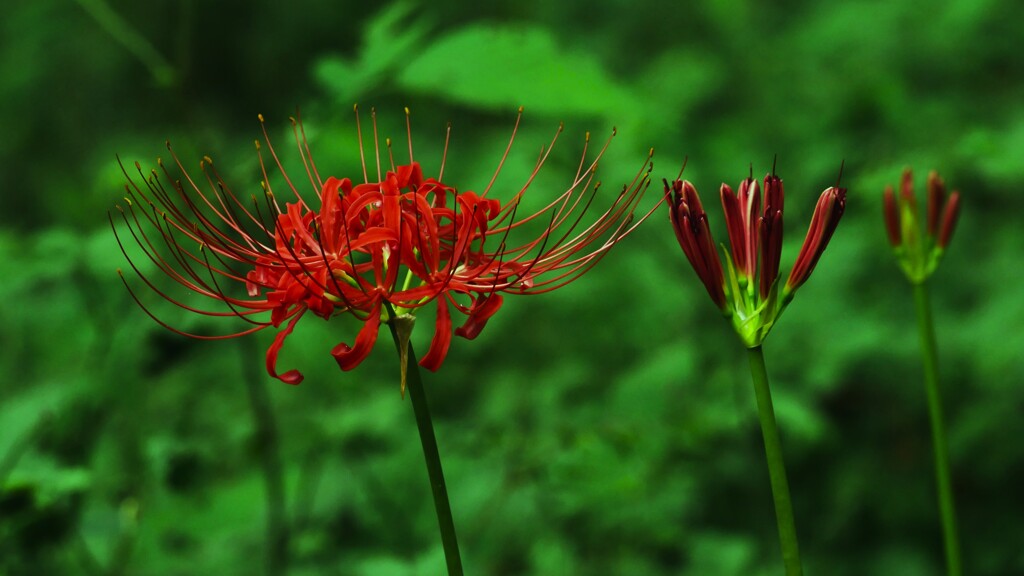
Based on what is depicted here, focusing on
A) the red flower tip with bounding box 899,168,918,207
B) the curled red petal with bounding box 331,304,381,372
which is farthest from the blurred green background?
the curled red petal with bounding box 331,304,381,372

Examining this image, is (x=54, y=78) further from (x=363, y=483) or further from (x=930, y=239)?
(x=930, y=239)

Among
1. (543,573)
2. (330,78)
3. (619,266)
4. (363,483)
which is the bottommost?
(543,573)

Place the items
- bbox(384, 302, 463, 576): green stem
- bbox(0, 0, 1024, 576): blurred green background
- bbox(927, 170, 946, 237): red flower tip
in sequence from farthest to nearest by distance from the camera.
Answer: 1. bbox(0, 0, 1024, 576): blurred green background
2. bbox(927, 170, 946, 237): red flower tip
3. bbox(384, 302, 463, 576): green stem

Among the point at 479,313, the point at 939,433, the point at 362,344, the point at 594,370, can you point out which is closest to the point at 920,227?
the point at 939,433

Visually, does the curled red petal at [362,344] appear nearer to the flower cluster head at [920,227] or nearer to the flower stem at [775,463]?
the flower stem at [775,463]

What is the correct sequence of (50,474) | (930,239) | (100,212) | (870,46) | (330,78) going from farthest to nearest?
(870,46), (100,212), (330,78), (50,474), (930,239)

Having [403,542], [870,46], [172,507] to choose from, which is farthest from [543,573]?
[870,46]

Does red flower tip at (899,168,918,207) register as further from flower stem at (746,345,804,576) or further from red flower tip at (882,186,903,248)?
flower stem at (746,345,804,576)
